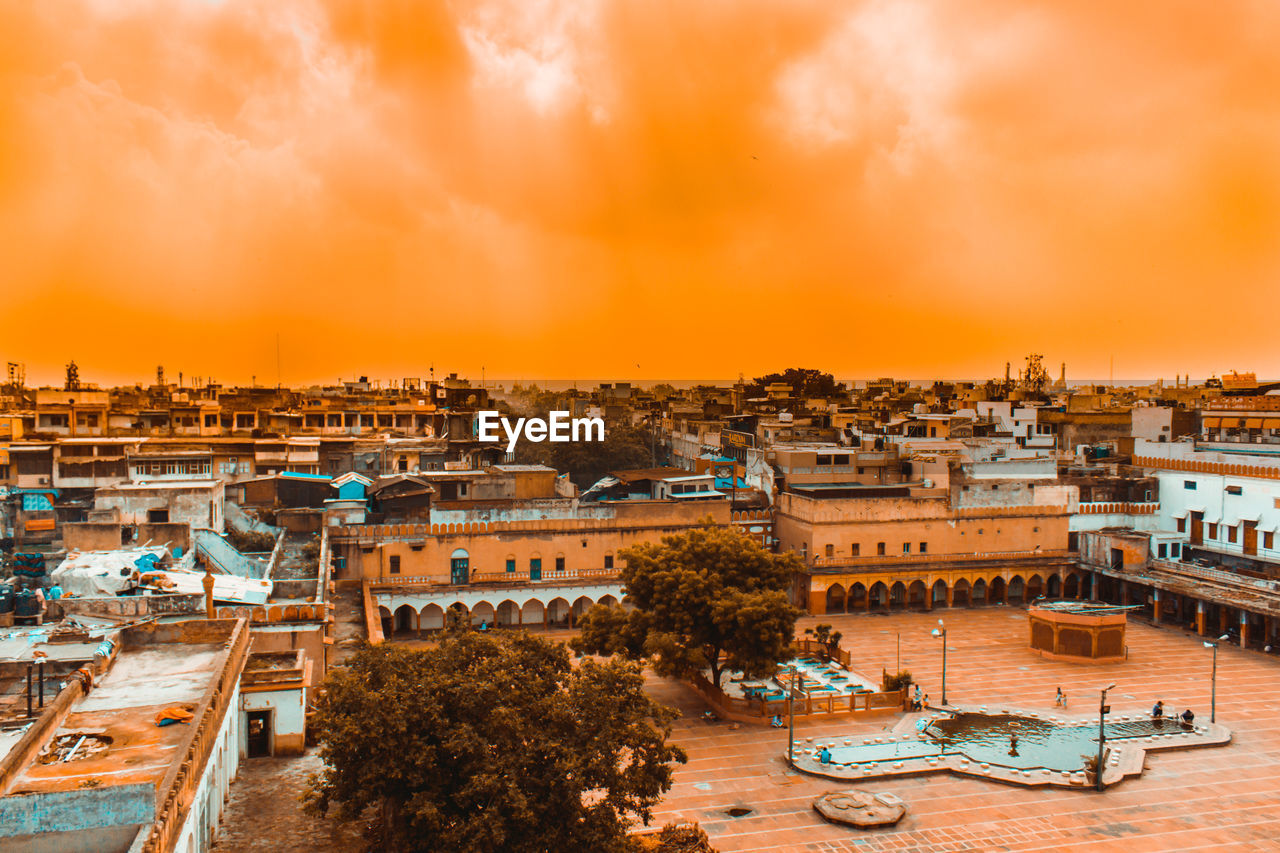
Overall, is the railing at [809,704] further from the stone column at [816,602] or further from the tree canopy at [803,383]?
the tree canopy at [803,383]

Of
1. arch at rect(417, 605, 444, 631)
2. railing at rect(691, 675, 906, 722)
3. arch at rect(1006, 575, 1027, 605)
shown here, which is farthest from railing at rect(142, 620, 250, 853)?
arch at rect(1006, 575, 1027, 605)

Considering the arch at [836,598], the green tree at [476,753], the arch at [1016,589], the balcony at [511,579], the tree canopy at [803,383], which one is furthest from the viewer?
the tree canopy at [803,383]

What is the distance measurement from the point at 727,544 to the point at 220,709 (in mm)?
19418

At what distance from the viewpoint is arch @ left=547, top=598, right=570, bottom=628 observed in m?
42.1

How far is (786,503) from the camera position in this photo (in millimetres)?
47875

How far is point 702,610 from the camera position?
30.3 m

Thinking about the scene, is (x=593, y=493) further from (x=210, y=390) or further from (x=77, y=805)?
(x=210, y=390)

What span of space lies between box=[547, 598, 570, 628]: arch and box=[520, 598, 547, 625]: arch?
32cm

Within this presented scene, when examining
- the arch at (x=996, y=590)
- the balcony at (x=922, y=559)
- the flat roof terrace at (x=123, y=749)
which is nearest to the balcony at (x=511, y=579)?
the balcony at (x=922, y=559)

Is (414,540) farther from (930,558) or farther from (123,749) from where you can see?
(123,749)

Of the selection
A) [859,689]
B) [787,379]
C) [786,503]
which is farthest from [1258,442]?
[787,379]

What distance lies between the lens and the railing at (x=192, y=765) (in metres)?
11.2

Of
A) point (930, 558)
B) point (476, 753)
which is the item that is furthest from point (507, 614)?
point (476, 753)

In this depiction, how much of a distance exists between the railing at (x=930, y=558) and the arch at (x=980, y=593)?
1.25m
